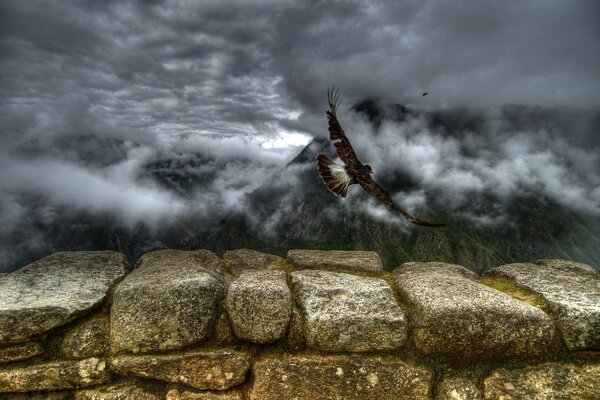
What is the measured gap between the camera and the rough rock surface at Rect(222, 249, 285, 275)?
8148 millimetres

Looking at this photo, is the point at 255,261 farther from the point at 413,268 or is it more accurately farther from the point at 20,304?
the point at 20,304

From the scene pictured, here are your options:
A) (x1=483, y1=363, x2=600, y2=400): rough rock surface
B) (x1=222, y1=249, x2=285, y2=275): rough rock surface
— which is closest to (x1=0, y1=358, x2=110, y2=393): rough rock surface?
(x1=222, y1=249, x2=285, y2=275): rough rock surface

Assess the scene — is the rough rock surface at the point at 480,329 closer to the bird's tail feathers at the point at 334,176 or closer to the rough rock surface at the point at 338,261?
the rough rock surface at the point at 338,261

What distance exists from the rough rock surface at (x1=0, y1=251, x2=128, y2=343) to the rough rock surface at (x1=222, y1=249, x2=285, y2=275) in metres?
2.23

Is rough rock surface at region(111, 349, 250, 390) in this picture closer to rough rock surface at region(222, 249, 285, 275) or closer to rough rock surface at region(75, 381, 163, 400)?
rough rock surface at region(75, 381, 163, 400)

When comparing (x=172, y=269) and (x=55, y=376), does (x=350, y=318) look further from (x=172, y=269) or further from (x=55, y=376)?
(x=55, y=376)

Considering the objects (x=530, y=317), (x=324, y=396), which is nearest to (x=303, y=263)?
(x=324, y=396)

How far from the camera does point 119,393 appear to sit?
587 cm

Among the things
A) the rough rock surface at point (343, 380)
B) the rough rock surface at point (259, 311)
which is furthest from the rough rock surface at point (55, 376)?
the rough rock surface at point (343, 380)

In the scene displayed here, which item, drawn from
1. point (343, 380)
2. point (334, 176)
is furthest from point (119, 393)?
point (334, 176)

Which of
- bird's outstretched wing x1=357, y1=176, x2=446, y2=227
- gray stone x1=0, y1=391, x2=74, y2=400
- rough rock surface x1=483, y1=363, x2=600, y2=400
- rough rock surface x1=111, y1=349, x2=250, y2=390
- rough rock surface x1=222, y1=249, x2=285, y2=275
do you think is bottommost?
gray stone x1=0, y1=391, x2=74, y2=400

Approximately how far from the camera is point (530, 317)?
605 centimetres

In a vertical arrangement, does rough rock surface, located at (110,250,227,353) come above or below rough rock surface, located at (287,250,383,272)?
below

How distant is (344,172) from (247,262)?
368 centimetres
